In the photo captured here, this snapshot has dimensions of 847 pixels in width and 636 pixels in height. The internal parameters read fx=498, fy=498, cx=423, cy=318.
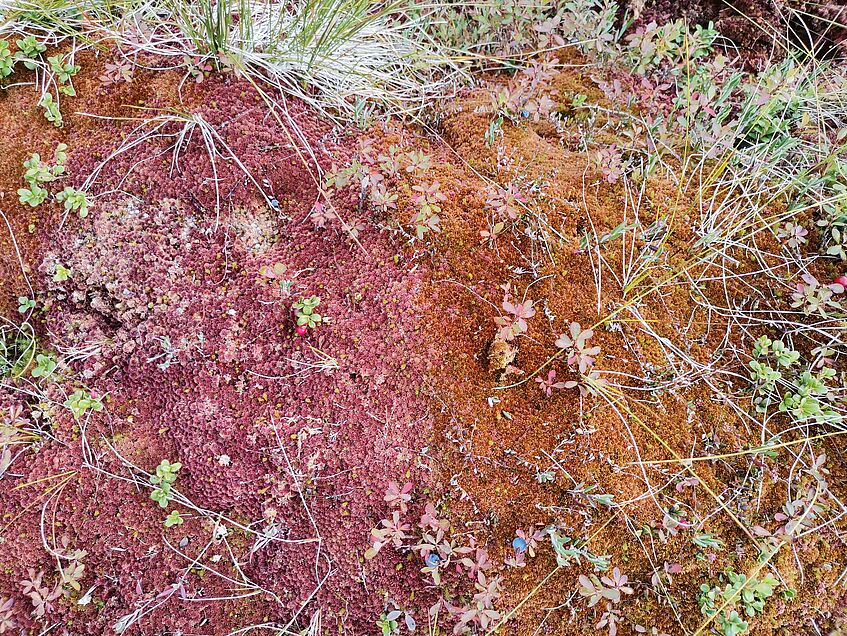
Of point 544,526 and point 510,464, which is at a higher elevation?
point 510,464

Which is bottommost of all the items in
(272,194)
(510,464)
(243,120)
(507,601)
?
(507,601)

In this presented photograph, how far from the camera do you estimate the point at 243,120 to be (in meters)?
2.63

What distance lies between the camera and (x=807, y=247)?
2.61 meters

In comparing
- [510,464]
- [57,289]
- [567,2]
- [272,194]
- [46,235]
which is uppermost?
[567,2]

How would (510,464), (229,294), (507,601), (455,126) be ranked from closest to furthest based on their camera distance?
(507,601) < (510,464) < (229,294) < (455,126)

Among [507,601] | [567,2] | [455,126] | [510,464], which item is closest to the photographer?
[507,601]

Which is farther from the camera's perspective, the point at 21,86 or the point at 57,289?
the point at 21,86

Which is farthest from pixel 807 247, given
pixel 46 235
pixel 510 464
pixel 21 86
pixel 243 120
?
pixel 21 86

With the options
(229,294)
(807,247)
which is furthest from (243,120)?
(807,247)

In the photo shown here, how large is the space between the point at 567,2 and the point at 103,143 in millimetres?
2839

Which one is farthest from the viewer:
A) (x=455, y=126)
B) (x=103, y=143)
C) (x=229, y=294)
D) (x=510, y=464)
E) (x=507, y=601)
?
(x=455, y=126)

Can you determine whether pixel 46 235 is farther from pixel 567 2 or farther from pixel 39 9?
pixel 567 2

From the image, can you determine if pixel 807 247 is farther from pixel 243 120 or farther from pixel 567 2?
pixel 243 120

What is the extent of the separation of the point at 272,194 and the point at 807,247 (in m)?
2.81
